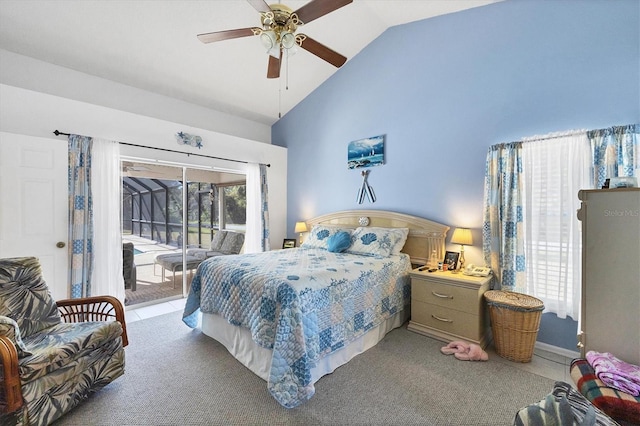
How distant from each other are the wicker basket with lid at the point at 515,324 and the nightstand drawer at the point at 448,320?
158 millimetres

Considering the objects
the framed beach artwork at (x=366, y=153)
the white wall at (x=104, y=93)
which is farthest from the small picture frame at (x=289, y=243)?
the white wall at (x=104, y=93)

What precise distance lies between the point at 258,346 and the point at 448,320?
1.87 meters

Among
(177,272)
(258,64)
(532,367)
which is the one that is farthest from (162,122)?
(532,367)

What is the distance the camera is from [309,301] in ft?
6.76

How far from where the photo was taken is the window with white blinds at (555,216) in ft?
7.97

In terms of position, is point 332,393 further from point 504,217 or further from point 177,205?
point 177,205

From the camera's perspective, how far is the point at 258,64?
3.83 meters

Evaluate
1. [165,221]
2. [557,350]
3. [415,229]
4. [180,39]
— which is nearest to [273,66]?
[180,39]

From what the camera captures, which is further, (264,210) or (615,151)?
(264,210)

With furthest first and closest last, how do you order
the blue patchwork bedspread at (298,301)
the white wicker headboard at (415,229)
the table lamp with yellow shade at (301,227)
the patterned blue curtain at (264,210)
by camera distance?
1. the patterned blue curtain at (264,210)
2. the table lamp with yellow shade at (301,227)
3. the white wicker headboard at (415,229)
4. the blue patchwork bedspread at (298,301)

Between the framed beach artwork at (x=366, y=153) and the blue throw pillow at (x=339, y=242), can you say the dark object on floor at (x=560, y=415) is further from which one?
the framed beach artwork at (x=366, y=153)

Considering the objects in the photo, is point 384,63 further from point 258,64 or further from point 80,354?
point 80,354

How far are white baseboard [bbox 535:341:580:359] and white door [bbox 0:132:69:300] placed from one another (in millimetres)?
4975

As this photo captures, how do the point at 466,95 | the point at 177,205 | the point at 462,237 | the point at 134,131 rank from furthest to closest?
the point at 177,205 < the point at 134,131 < the point at 466,95 < the point at 462,237
